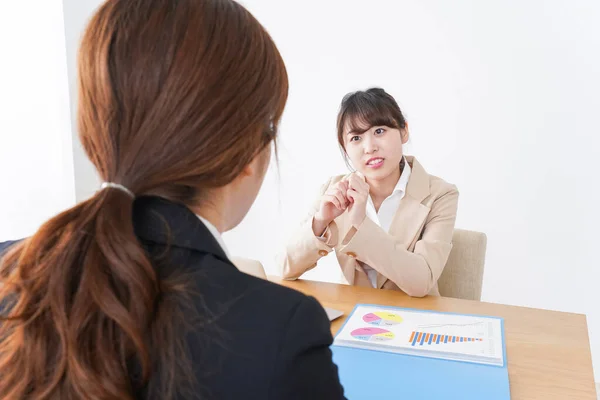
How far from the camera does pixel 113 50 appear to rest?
0.58 m

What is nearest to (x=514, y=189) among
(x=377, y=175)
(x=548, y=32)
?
(x=548, y=32)

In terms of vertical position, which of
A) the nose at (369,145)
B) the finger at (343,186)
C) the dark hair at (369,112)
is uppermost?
the dark hair at (369,112)

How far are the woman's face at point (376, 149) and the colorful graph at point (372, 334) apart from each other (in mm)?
710

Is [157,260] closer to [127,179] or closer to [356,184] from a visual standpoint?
[127,179]

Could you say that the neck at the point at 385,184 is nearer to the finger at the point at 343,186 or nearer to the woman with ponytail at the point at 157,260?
the finger at the point at 343,186

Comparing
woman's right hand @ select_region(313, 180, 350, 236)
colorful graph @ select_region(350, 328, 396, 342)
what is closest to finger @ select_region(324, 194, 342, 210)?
woman's right hand @ select_region(313, 180, 350, 236)

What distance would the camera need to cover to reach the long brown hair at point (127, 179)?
526 mm

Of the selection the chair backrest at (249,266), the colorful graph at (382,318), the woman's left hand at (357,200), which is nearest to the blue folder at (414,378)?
the colorful graph at (382,318)

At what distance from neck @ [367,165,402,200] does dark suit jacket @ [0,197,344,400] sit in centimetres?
131

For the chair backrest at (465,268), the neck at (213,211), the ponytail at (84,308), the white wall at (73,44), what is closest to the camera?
the ponytail at (84,308)

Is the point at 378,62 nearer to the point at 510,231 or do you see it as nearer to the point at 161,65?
the point at 510,231

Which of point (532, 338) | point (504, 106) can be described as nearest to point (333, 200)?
point (532, 338)

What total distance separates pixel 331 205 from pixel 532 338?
0.67m

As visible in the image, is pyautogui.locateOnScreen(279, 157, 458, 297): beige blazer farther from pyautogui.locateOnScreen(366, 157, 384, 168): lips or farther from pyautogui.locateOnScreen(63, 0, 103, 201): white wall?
A: pyautogui.locateOnScreen(63, 0, 103, 201): white wall
